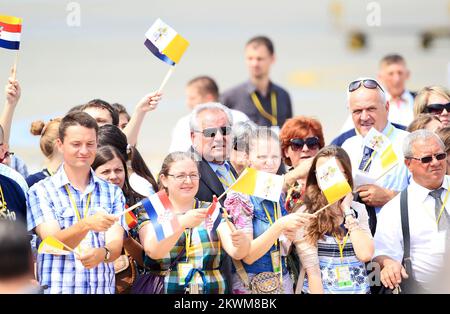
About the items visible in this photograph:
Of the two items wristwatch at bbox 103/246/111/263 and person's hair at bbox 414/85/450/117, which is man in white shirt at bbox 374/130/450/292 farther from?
wristwatch at bbox 103/246/111/263

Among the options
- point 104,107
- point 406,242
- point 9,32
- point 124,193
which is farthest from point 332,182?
point 9,32

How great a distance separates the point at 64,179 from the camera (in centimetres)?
667

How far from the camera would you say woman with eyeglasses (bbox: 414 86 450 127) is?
8312 millimetres

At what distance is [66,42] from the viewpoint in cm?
1244

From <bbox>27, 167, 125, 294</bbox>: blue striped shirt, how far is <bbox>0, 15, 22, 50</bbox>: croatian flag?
1.26 meters

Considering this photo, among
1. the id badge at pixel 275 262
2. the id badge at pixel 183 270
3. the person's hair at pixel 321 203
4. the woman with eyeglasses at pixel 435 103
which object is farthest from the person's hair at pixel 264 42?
the id badge at pixel 183 270

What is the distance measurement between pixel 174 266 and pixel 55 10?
5.49 meters

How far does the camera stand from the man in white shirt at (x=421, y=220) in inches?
273

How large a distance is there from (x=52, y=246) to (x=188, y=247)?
2.81 ft

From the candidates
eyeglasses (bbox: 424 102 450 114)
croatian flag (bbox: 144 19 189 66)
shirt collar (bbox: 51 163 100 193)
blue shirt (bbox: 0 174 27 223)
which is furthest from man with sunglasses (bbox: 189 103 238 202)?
eyeglasses (bbox: 424 102 450 114)

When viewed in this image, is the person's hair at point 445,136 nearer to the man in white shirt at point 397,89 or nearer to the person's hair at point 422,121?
the person's hair at point 422,121

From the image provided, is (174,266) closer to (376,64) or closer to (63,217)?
(63,217)

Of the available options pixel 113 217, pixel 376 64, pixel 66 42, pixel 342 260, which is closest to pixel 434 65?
pixel 376 64

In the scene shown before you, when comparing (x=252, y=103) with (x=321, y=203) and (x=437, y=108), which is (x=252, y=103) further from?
(x=321, y=203)
